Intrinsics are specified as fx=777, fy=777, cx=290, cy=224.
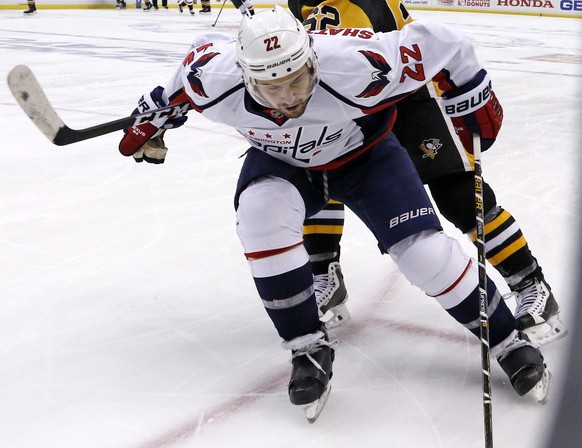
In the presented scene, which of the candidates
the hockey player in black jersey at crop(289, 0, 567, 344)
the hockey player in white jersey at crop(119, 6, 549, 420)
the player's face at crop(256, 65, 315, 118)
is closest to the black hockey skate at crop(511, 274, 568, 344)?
the hockey player in black jersey at crop(289, 0, 567, 344)

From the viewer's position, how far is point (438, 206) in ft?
6.12

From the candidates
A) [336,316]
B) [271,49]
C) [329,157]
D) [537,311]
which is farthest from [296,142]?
[537,311]

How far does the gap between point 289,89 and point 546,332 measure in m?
0.88

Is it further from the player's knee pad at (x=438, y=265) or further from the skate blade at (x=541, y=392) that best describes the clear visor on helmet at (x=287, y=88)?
the skate blade at (x=541, y=392)

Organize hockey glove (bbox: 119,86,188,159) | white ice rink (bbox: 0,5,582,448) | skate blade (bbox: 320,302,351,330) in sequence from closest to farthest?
white ice rink (bbox: 0,5,582,448) < hockey glove (bbox: 119,86,188,159) < skate blade (bbox: 320,302,351,330)

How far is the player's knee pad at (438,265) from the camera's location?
151cm

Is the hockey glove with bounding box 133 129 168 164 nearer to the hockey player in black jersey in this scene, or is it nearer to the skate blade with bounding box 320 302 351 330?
the hockey player in black jersey

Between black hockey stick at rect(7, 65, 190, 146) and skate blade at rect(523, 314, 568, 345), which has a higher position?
black hockey stick at rect(7, 65, 190, 146)

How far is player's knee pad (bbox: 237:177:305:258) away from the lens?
4.90ft

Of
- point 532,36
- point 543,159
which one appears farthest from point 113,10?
point 543,159

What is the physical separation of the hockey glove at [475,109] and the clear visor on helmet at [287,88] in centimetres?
36

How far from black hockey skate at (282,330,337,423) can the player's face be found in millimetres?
473

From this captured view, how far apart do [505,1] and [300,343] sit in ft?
41.7

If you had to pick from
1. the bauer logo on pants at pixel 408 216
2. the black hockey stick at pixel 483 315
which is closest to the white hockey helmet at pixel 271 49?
the bauer logo on pants at pixel 408 216
